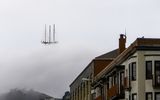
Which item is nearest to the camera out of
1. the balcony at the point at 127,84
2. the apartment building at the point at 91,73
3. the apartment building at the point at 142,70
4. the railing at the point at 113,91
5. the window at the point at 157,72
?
the window at the point at 157,72

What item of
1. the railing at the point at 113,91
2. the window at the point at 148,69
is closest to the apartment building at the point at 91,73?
the railing at the point at 113,91

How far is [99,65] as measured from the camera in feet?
363

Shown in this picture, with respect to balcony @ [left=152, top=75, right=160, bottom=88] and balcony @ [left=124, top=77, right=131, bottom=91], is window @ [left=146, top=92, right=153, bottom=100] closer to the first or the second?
balcony @ [left=152, top=75, right=160, bottom=88]

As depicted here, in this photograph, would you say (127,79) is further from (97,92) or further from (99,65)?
(99,65)

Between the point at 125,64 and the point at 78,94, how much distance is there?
55484 millimetres

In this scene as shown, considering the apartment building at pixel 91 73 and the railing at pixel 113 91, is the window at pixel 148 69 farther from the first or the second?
the apartment building at pixel 91 73

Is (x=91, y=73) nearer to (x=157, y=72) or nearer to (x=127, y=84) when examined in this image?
(x=127, y=84)

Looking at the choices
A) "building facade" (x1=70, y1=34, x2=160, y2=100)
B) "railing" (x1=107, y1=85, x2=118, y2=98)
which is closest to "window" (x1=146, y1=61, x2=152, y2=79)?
"building facade" (x1=70, y1=34, x2=160, y2=100)

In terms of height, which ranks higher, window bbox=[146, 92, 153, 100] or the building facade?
the building facade

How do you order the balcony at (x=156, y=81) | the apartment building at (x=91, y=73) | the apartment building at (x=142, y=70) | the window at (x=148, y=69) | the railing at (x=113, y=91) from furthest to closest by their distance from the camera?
1. the apartment building at (x=91, y=73)
2. the railing at (x=113, y=91)
3. the window at (x=148, y=69)
4. the apartment building at (x=142, y=70)
5. the balcony at (x=156, y=81)

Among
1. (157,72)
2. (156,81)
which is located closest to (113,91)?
(157,72)

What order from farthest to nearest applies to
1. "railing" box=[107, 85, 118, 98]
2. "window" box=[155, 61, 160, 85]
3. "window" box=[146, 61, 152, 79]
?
"railing" box=[107, 85, 118, 98] → "window" box=[146, 61, 152, 79] → "window" box=[155, 61, 160, 85]

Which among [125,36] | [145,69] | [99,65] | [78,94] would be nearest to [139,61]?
[145,69]

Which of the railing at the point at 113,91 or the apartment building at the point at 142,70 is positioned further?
the railing at the point at 113,91
